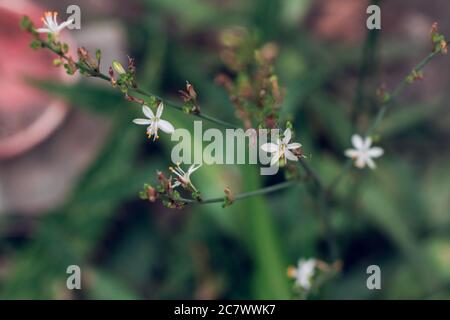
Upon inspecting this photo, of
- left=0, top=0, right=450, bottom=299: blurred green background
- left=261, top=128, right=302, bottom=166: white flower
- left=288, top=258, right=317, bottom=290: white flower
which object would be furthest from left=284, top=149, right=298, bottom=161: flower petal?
left=0, top=0, right=450, bottom=299: blurred green background

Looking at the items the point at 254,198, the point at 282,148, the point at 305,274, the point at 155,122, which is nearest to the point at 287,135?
the point at 282,148

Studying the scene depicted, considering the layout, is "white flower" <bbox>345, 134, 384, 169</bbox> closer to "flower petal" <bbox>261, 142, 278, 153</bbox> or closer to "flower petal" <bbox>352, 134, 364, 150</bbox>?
"flower petal" <bbox>352, 134, 364, 150</bbox>

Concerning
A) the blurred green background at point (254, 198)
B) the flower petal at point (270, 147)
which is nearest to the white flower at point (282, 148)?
the flower petal at point (270, 147)

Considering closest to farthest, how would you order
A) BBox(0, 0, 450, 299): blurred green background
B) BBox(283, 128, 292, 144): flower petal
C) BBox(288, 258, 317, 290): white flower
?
BBox(283, 128, 292, 144): flower petal
BBox(288, 258, 317, 290): white flower
BBox(0, 0, 450, 299): blurred green background

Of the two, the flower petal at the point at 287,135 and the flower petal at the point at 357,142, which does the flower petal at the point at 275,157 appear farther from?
→ the flower petal at the point at 357,142

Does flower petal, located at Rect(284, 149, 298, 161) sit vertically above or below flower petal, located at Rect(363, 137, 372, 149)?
below

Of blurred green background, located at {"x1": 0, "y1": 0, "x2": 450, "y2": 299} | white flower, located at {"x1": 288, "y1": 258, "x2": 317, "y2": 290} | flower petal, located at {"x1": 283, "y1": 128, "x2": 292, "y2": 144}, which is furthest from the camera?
blurred green background, located at {"x1": 0, "y1": 0, "x2": 450, "y2": 299}
